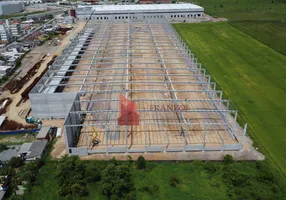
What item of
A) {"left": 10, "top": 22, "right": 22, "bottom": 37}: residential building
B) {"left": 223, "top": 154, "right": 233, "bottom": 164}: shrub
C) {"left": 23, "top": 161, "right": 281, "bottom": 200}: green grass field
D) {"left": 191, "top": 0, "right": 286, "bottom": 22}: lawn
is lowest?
{"left": 23, "top": 161, "right": 281, "bottom": 200}: green grass field

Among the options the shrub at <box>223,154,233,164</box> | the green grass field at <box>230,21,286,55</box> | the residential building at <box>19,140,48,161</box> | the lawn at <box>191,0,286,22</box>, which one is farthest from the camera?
the lawn at <box>191,0,286,22</box>

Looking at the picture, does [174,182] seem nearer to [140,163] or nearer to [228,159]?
[140,163]

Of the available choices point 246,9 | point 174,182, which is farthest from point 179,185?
point 246,9

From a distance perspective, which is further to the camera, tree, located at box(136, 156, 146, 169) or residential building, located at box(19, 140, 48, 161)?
residential building, located at box(19, 140, 48, 161)

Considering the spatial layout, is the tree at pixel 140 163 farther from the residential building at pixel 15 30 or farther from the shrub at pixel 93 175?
the residential building at pixel 15 30

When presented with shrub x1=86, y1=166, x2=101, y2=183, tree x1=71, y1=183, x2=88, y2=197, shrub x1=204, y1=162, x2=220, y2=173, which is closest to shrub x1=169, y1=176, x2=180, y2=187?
shrub x1=204, y1=162, x2=220, y2=173

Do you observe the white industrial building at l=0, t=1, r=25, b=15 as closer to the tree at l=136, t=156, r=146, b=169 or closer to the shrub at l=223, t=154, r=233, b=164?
the tree at l=136, t=156, r=146, b=169

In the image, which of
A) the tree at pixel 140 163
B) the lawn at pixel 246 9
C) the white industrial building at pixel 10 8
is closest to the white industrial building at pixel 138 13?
the lawn at pixel 246 9
